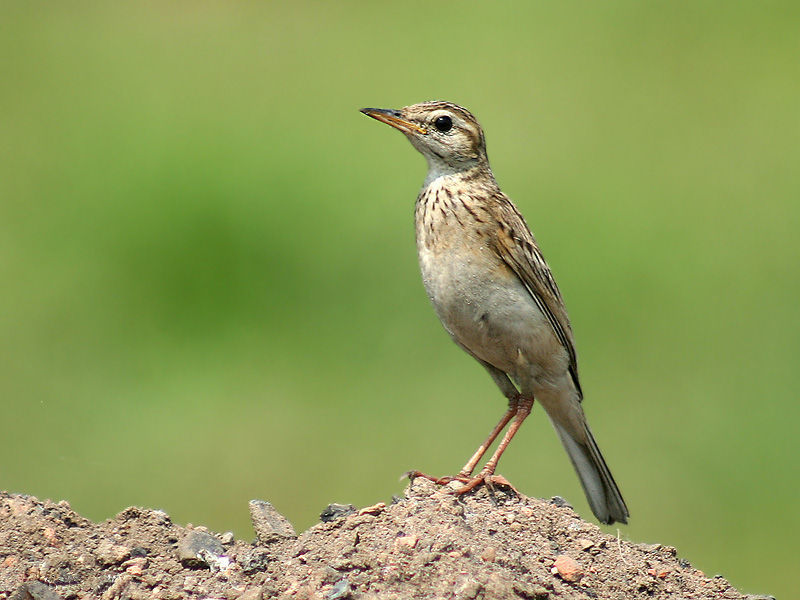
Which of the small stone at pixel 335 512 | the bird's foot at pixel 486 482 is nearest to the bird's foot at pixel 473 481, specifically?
the bird's foot at pixel 486 482

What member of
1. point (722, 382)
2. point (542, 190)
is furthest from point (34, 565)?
point (542, 190)

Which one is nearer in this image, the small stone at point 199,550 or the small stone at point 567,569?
the small stone at point 567,569

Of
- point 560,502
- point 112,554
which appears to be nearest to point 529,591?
point 560,502

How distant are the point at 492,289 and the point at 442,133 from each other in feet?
3.92

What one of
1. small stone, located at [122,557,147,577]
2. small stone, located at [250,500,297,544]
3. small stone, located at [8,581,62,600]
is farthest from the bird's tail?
small stone, located at [8,581,62,600]

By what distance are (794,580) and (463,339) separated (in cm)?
652

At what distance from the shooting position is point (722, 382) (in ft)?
53.5

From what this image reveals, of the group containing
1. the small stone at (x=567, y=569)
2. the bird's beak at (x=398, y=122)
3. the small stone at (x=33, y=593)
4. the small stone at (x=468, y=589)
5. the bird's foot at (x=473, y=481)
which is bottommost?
the small stone at (x=33, y=593)

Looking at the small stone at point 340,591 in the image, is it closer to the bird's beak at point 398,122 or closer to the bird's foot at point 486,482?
the bird's foot at point 486,482

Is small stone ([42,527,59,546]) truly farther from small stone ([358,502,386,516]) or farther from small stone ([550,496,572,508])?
small stone ([550,496,572,508])

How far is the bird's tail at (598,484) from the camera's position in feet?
30.1

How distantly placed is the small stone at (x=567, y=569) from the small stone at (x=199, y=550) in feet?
5.68

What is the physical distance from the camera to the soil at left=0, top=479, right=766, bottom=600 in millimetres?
6500

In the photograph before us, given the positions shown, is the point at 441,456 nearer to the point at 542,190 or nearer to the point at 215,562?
the point at 542,190
